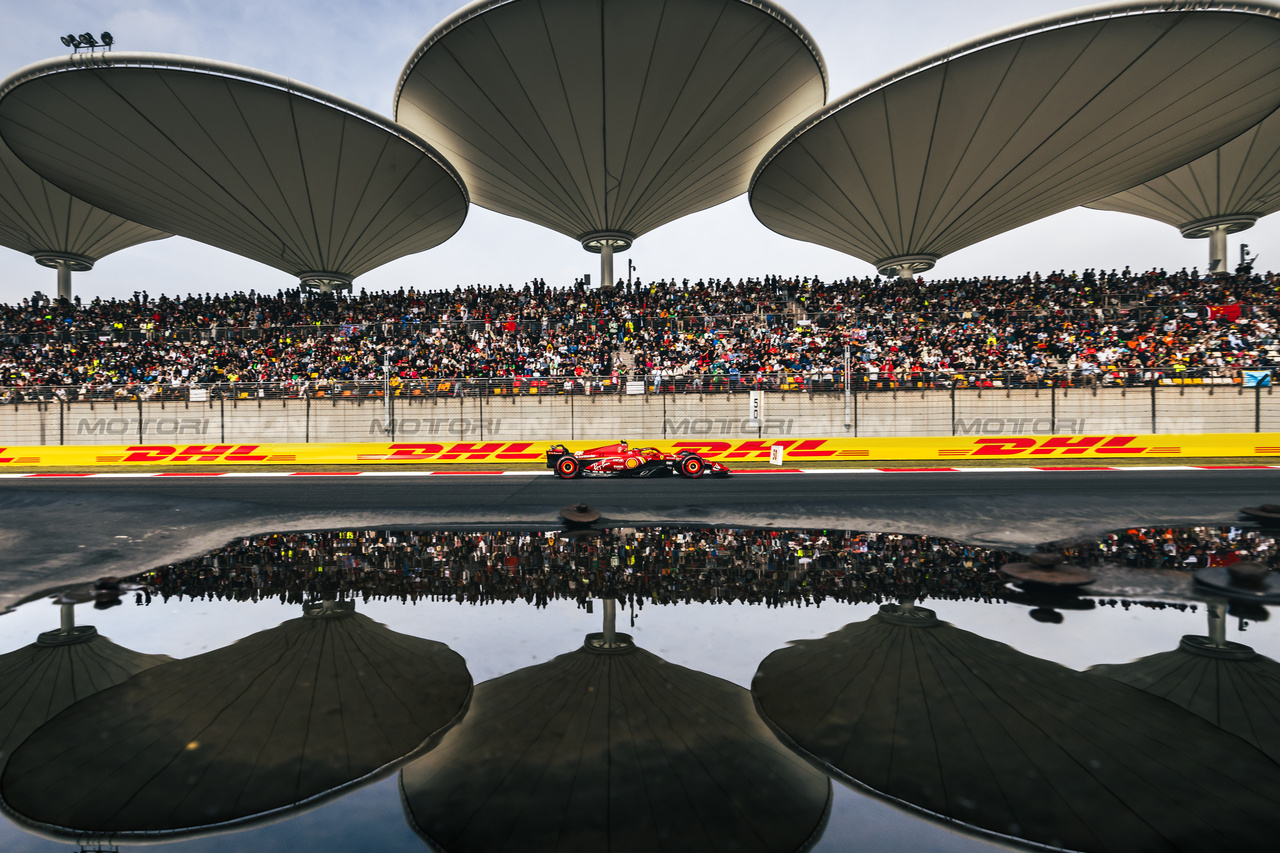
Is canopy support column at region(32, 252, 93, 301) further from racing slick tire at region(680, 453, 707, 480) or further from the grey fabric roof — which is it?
racing slick tire at region(680, 453, 707, 480)

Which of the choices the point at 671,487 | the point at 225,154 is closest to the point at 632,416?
the point at 671,487

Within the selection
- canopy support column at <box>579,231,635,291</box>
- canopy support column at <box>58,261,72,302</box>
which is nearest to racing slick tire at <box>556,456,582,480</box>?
canopy support column at <box>579,231,635,291</box>

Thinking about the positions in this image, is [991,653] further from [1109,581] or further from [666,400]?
[666,400]

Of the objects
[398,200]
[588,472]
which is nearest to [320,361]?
[398,200]

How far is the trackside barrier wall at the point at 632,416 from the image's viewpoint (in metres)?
23.2

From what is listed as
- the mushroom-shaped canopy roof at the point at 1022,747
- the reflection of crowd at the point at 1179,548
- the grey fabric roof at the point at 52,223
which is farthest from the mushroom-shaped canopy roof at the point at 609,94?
the mushroom-shaped canopy roof at the point at 1022,747

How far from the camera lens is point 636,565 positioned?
7.80 meters

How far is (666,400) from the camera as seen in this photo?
2503cm

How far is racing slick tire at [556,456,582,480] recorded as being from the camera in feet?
54.9

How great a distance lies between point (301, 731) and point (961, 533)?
9.16m

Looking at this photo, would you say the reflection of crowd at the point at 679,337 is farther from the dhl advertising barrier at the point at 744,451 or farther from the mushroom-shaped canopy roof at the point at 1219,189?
the mushroom-shaped canopy roof at the point at 1219,189

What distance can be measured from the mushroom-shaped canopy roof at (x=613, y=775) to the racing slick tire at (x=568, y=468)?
40.8 feet

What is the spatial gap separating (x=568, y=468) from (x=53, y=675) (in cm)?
1249

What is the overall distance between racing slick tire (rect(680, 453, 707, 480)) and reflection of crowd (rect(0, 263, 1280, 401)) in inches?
338
